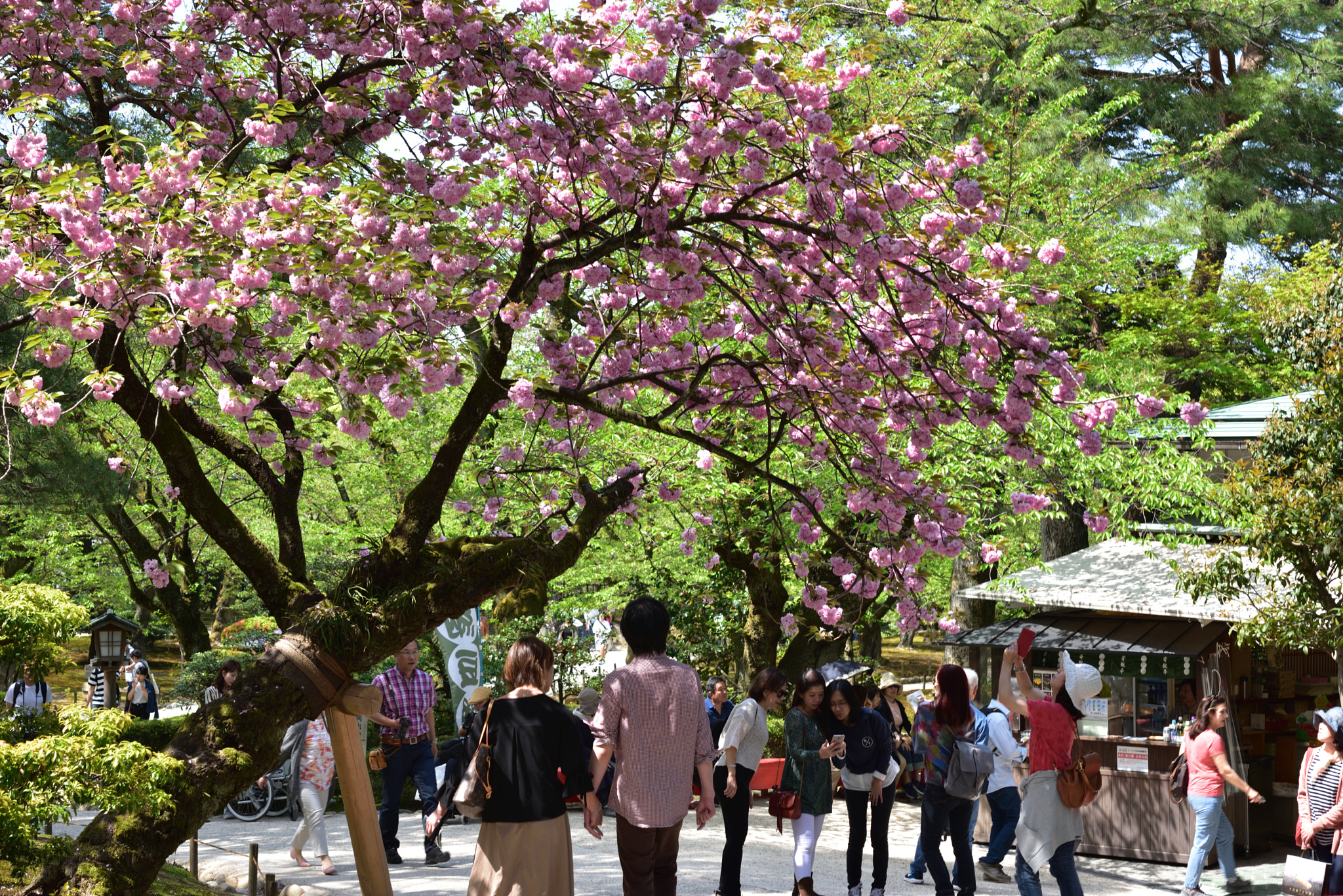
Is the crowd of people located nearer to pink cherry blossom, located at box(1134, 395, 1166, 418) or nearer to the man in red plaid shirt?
the man in red plaid shirt

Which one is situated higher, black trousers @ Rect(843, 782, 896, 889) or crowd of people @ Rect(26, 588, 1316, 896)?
crowd of people @ Rect(26, 588, 1316, 896)

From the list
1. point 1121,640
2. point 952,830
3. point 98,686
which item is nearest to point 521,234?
point 952,830

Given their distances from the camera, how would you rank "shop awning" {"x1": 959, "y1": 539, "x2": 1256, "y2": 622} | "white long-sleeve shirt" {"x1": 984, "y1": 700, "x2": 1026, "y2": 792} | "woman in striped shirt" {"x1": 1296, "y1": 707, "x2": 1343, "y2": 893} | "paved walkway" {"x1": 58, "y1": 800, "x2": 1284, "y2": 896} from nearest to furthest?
"woman in striped shirt" {"x1": 1296, "y1": 707, "x2": 1343, "y2": 893}, "white long-sleeve shirt" {"x1": 984, "y1": 700, "x2": 1026, "y2": 792}, "paved walkway" {"x1": 58, "y1": 800, "x2": 1284, "y2": 896}, "shop awning" {"x1": 959, "y1": 539, "x2": 1256, "y2": 622}

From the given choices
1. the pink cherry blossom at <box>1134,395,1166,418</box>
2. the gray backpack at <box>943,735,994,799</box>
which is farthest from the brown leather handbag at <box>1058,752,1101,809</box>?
the pink cherry blossom at <box>1134,395,1166,418</box>

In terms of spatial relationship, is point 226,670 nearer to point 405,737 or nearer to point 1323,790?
point 405,737

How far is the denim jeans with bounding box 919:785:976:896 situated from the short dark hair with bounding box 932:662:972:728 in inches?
17.7

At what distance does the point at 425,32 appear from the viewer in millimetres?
5820

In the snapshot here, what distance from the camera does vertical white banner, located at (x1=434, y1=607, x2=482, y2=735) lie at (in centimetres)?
1322

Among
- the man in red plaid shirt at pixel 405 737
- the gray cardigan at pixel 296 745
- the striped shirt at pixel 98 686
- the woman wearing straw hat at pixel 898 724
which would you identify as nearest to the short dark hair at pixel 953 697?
the woman wearing straw hat at pixel 898 724

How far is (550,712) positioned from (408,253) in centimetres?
225

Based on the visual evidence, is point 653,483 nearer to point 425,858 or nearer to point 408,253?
point 425,858

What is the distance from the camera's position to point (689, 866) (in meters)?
9.66

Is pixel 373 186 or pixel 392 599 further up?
Answer: pixel 373 186

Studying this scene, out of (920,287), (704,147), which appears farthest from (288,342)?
(920,287)
